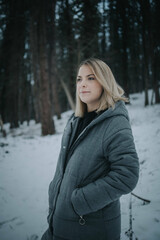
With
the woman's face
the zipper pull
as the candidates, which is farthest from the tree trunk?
the zipper pull

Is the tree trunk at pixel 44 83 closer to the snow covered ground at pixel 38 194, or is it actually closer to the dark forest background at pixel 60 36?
the dark forest background at pixel 60 36

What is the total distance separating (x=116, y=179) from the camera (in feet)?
3.62

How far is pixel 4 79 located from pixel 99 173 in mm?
19983

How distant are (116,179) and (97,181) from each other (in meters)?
0.18

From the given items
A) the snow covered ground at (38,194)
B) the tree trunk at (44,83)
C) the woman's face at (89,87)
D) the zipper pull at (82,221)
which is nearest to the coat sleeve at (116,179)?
the zipper pull at (82,221)

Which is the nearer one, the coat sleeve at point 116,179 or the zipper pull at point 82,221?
the coat sleeve at point 116,179

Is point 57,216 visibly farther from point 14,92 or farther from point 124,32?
point 124,32

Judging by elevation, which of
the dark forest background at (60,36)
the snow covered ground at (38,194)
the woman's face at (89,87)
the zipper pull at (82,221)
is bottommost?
the snow covered ground at (38,194)

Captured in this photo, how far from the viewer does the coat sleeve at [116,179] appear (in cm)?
111

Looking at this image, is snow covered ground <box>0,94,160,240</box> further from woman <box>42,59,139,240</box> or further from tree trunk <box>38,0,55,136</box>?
tree trunk <box>38,0,55,136</box>

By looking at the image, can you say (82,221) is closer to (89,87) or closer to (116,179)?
(116,179)

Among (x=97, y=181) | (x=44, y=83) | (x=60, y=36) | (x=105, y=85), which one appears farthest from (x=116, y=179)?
(x=60, y=36)

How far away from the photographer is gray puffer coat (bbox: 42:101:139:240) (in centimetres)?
113

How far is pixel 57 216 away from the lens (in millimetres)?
1380
